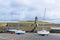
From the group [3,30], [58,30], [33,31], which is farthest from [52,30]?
[3,30]

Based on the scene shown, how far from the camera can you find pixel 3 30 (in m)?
97.9

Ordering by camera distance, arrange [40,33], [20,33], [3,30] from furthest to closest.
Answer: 1. [3,30]
2. [20,33]
3. [40,33]

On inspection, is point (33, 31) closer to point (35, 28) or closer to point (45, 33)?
point (35, 28)

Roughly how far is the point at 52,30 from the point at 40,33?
27.5m

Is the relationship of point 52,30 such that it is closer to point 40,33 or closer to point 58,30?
point 58,30

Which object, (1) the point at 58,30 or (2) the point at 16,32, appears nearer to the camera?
(2) the point at 16,32

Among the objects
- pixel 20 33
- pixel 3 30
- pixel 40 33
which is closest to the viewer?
pixel 40 33

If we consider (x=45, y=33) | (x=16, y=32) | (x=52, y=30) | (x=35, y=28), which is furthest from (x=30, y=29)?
(x=45, y=33)

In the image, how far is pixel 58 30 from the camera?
4035 inches

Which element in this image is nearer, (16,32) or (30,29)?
(16,32)

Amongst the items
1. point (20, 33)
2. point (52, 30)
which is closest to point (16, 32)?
point (20, 33)

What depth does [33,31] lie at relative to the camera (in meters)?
99.5

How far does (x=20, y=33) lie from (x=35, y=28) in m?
18.6

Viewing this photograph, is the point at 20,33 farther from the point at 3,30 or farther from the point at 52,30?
the point at 52,30
